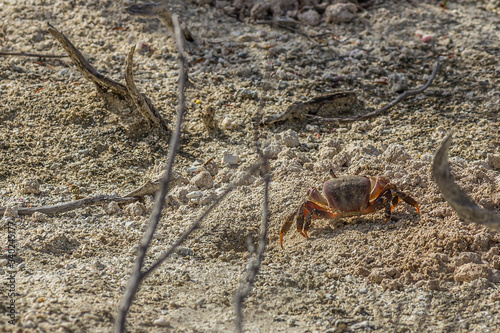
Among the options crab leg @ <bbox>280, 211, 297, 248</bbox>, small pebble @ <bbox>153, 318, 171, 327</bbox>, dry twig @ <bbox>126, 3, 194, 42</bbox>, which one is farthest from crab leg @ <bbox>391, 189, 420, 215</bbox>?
dry twig @ <bbox>126, 3, 194, 42</bbox>

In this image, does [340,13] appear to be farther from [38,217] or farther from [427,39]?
[38,217]

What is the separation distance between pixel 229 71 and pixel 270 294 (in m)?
3.17

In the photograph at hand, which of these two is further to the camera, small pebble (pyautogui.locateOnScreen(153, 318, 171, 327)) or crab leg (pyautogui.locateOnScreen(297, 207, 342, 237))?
crab leg (pyautogui.locateOnScreen(297, 207, 342, 237))

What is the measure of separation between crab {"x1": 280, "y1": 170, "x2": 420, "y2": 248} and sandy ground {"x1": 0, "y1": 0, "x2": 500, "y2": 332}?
9cm

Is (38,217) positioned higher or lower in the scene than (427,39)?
lower

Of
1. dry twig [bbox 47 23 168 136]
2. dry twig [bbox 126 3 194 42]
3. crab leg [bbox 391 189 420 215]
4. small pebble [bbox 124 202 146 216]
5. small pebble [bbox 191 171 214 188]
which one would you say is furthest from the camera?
dry twig [bbox 126 3 194 42]

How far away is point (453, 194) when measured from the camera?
2.64 m

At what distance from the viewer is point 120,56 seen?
6.08 meters

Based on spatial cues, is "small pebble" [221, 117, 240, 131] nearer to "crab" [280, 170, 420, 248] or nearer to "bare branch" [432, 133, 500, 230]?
"crab" [280, 170, 420, 248]

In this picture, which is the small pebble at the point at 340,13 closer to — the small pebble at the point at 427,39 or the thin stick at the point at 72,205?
the small pebble at the point at 427,39

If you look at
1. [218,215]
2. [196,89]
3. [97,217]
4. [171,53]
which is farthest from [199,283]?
[171,53]

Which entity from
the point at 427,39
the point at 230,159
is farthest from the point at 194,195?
the point at 427,39

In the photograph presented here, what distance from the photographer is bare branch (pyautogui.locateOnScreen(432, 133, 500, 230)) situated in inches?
101

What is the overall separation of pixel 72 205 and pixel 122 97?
4.59ft
